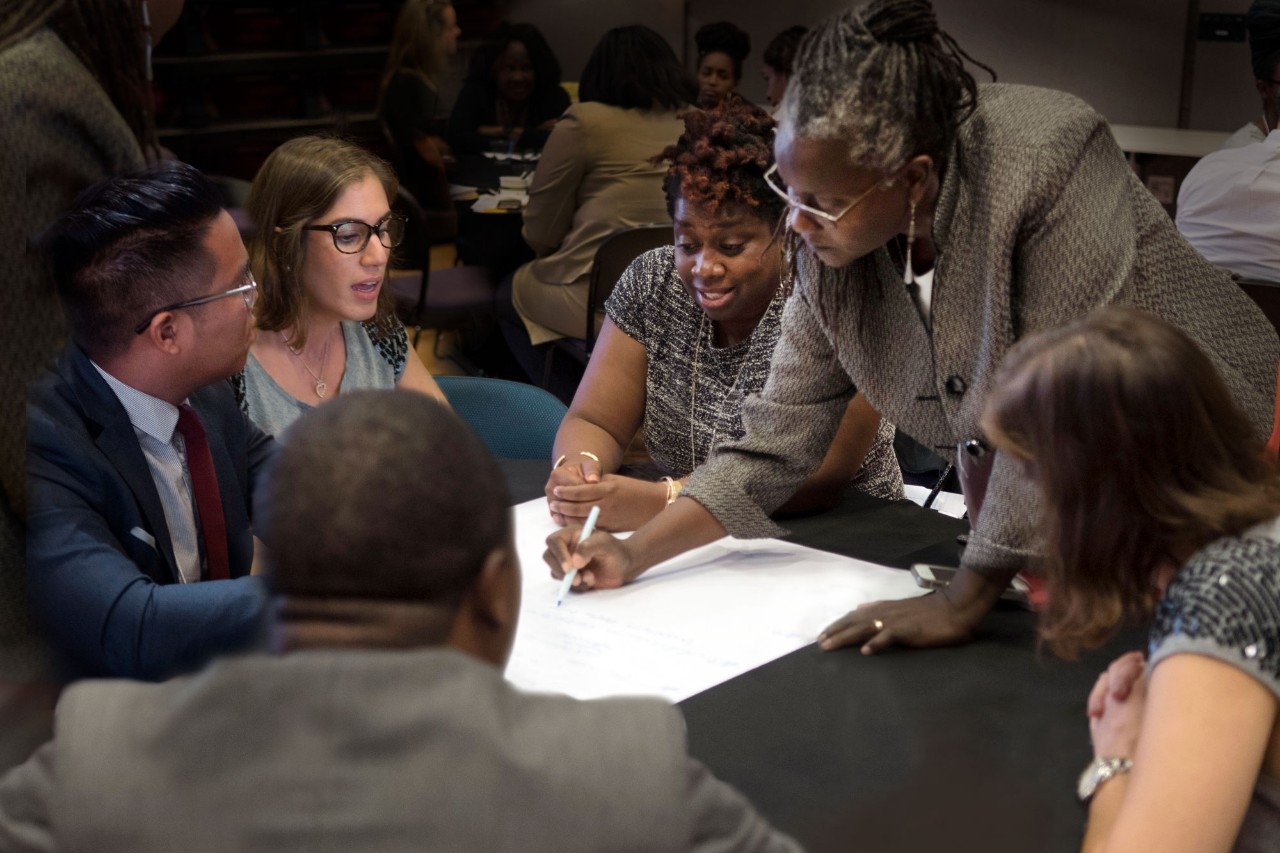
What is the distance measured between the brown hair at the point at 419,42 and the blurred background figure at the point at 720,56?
1.61 m

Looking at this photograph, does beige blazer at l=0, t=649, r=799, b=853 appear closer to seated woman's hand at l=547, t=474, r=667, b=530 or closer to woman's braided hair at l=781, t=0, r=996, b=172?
woman's braided hair at l=781, t=0, r=996, b=172

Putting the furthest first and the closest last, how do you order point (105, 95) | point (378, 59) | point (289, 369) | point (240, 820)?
point (378, 59) → point (289, 369) → point (105, 95) → point (240, 820)

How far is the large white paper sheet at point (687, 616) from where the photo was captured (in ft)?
4.83

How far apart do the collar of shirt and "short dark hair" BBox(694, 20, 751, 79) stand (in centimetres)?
500

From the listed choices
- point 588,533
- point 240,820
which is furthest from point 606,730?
point 588,533

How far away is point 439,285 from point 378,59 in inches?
31.8

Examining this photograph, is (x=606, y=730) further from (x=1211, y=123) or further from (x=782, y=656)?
(x=1211, y=123)

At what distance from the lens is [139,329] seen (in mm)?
1588

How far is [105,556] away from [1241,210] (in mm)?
3196

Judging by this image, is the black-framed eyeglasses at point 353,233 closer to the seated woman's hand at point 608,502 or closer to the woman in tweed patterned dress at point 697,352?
the woman in tweed patterned dress at point 697,352

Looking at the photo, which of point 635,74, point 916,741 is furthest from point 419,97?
point 916,741

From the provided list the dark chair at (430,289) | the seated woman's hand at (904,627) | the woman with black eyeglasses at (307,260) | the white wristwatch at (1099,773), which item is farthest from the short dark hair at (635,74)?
the white wristwatch at (1099,773)

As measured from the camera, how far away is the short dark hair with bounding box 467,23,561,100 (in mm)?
5230

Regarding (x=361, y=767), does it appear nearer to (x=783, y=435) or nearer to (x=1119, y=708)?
(x=1119, y=708)
